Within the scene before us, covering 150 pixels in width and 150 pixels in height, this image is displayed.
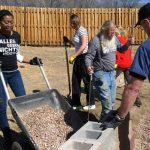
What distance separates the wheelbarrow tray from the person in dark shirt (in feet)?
1.81

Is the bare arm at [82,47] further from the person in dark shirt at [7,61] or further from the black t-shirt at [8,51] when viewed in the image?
the black t-shirt at [8,51]

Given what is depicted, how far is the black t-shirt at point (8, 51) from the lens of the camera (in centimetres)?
698

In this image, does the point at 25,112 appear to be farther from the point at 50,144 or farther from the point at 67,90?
the point at 67,90

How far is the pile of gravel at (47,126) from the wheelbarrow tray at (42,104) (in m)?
0.06

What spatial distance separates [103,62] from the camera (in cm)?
766

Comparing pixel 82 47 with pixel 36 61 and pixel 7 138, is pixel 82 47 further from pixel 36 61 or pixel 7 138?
pixel 7 138

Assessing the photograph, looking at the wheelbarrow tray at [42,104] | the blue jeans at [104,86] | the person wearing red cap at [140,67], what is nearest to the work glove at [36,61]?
the wheelbarrow tray at [42,104]

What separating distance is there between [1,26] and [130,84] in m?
2.89

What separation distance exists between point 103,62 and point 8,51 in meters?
1.57

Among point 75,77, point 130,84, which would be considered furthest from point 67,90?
point 130,84

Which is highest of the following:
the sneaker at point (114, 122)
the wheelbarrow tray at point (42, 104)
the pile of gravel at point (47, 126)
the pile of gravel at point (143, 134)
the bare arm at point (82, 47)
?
the bare arm at point (82, 47)

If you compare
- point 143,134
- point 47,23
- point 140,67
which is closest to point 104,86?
point 143,134

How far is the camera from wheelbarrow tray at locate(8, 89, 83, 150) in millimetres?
6238

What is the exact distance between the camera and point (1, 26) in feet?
22.7
